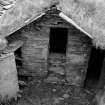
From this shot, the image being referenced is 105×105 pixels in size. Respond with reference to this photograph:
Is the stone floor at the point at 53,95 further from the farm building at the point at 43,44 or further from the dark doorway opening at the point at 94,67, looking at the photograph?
the dark doorway opening at the point at 94,67

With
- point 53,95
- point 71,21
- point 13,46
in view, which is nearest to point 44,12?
point 71,21

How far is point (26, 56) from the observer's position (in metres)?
7.80

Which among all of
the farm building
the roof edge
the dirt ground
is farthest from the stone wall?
the dirt ground

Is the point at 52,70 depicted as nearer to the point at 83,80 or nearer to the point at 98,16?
the point at 83,80

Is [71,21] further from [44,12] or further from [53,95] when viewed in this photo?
[53,95]

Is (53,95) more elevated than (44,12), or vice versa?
(44,12)

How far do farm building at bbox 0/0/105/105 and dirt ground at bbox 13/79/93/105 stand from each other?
0.80ft

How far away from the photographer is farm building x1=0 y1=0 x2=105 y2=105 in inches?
261

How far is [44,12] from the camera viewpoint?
20.8 ft

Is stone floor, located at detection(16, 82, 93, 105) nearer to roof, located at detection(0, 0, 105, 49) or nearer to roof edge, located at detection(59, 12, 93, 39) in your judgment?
roof, located at detection(0, 0, 105, 49)

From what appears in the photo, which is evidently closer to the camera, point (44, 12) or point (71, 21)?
point (44, 12)

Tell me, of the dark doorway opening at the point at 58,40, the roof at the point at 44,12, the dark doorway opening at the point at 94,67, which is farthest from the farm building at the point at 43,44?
the dark doorway opening at the point at 58,40

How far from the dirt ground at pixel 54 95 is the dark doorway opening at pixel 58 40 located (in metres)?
1.80

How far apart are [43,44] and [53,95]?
2511 millimetres
